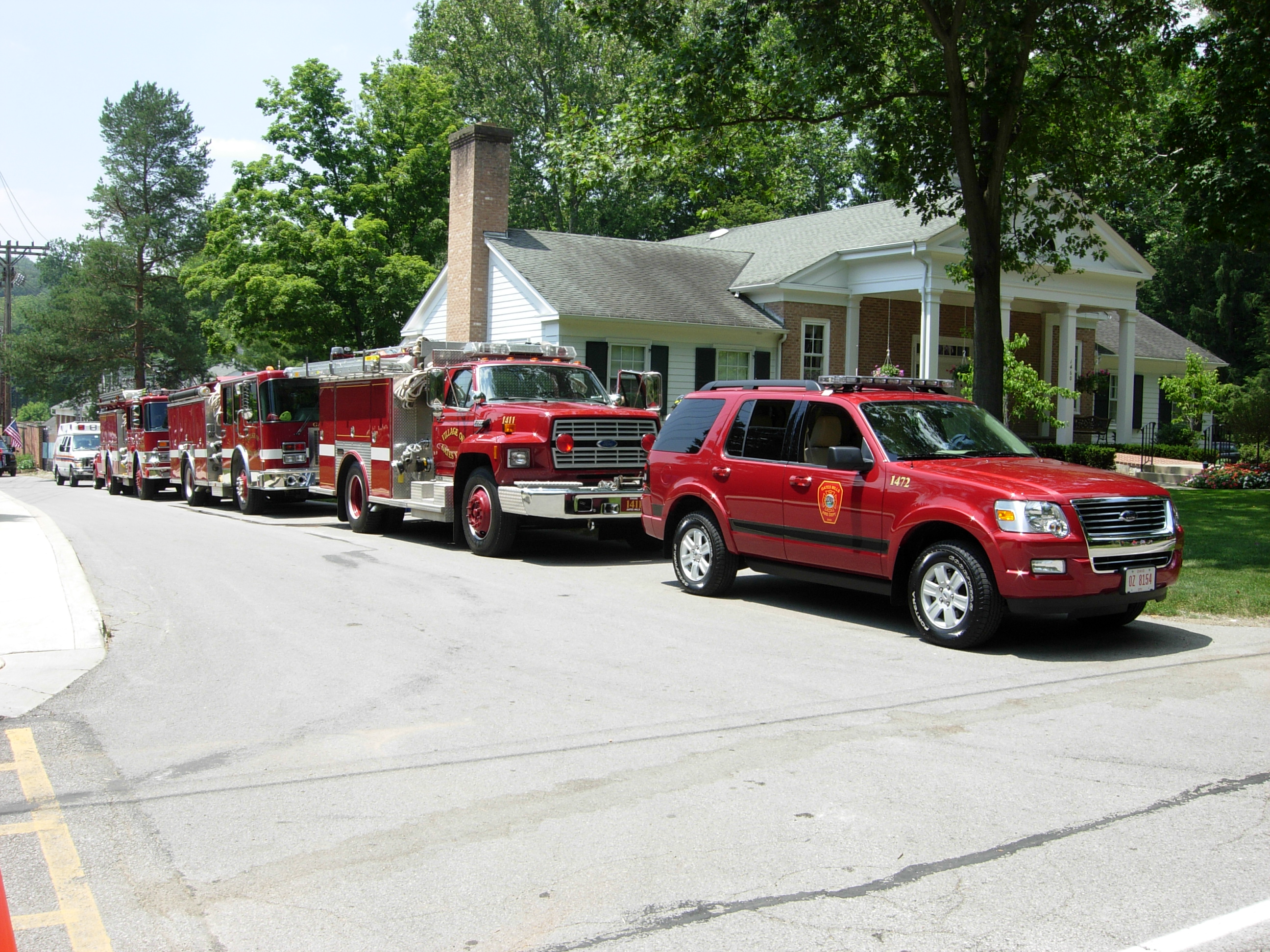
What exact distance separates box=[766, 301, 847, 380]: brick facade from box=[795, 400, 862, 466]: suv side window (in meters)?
18.0

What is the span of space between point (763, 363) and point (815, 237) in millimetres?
4756

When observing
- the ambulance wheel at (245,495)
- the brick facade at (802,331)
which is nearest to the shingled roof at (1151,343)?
the brick facade at (802,331)

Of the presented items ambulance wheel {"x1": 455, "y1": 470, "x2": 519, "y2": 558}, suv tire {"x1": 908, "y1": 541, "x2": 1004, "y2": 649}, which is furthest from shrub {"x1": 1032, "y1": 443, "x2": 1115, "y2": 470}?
suv tire {"x1": 908, "y1": 541, "x2": 1004, "y2": 649}

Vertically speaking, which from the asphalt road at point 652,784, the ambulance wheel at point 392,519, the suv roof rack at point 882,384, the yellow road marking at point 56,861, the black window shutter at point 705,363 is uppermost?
the black window shutter at point 705,363

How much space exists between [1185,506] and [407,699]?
15477 mm

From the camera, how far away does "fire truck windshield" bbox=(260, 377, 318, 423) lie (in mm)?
21328

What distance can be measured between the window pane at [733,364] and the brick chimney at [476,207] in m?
5.64

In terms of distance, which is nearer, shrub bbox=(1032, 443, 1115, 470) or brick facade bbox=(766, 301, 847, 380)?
shrub bbox=(1032, 443, 1115, 470)

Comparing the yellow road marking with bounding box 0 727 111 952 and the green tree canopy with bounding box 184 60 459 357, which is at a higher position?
the green tree canopy with bounding box 184 60 459 357

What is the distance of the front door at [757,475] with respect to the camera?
9984 mm

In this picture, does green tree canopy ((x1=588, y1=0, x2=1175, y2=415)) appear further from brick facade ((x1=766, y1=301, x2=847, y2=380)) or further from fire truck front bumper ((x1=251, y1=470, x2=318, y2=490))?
fire truck front bumper ((x1=251, y1=470, x2=318, y2=490))

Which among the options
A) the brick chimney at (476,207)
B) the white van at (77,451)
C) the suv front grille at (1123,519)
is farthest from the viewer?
the white van at (77,451)

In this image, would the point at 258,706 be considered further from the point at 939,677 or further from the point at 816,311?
the point at 816,311

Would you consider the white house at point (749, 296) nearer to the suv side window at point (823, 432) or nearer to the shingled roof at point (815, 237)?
the shingled roof at point (815, 237)
